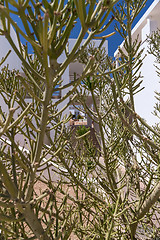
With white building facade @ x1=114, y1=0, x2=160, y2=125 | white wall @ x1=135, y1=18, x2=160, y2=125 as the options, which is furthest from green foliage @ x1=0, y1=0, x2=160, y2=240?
white wall @ x1=135, y1=18, x2=160, y2=125

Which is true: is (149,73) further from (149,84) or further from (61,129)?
(61,129)

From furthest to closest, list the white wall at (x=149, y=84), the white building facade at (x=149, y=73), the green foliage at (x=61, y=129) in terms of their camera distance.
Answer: the white wall at (x=149, y=84)
the white building facade at (x=149, y=73)
the green foliage at (x=61, y=129)

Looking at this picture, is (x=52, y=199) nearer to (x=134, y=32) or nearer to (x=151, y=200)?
(x=151, y=200)

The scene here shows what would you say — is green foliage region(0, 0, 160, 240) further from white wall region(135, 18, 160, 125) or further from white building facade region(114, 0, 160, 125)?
white wall region(135, 18, 160, 125)

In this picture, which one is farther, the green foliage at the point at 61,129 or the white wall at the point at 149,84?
the white wall at the point at 149,84

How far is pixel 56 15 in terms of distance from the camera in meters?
0.32

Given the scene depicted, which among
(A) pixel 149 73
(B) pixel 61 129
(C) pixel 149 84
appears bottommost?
(B) pixel 61 129

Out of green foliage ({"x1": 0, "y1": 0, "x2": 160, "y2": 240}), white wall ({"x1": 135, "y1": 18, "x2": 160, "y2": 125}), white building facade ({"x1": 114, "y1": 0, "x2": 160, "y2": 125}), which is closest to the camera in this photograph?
green foliage ({"x1": 0, "y1": 0, "x2": 160, "y2": 240})

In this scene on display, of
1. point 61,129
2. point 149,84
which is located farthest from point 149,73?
point 61,129

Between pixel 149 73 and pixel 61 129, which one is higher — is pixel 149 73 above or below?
above

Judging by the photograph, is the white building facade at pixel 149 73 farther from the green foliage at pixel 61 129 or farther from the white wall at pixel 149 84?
the green foliage at pixel 61 129

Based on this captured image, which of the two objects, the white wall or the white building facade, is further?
the white wall

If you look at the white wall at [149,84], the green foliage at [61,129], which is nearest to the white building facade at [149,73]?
the white wall at [149,84]

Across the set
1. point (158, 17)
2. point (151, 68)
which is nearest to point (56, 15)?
Result: point (151, 68)
